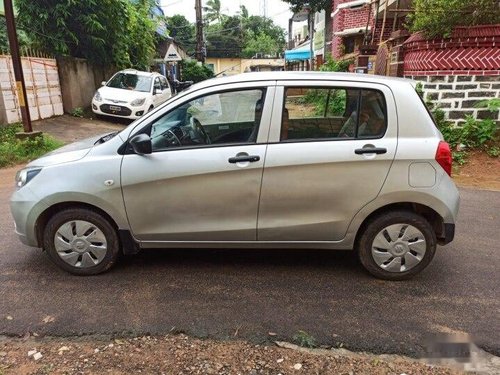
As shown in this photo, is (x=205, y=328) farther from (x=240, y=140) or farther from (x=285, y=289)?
(x=240, y=140)

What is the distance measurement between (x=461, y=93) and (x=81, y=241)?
22.6 ft

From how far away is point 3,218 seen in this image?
526 cm

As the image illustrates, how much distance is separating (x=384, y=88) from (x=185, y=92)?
5.27 feet

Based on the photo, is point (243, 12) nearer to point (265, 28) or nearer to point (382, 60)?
point (265, 28)

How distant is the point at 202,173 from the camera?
3395 millimetres

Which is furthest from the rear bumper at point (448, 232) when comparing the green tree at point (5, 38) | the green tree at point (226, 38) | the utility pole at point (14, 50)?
the green tree at point (226, 38)

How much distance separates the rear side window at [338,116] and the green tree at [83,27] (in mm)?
12275

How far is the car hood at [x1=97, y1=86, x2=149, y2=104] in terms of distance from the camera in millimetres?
13703

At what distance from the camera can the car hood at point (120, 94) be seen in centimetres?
1370

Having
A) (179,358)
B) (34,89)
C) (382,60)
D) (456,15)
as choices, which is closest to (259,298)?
(179,358)

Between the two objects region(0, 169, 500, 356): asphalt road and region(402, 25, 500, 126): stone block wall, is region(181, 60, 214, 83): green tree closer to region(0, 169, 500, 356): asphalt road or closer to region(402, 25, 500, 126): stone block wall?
region(402, 25, 500, 126): stone block wall

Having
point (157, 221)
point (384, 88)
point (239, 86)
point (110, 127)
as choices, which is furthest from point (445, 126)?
→ point (110, 127)

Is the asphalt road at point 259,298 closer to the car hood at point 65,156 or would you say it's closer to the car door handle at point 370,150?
the car hood at point 65,156

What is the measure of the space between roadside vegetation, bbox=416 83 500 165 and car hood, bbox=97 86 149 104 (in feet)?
29.3
